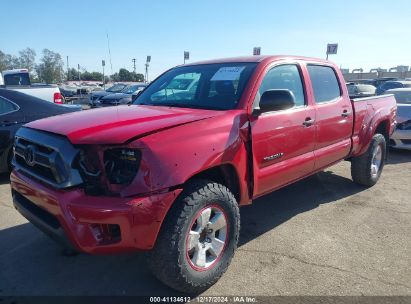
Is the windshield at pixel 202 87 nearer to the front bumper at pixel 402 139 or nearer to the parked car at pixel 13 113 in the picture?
the parked car at pixel 13 113

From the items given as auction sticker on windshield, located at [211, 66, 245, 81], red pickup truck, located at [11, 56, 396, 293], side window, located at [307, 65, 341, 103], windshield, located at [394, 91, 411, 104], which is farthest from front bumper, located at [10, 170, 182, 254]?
windshield, located at [394, 91, 411, 104]

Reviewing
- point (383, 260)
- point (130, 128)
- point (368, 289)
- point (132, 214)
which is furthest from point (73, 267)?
point (383, 260)

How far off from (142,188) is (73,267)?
1391 mm

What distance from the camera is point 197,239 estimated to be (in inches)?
112

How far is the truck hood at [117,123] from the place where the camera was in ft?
8.29

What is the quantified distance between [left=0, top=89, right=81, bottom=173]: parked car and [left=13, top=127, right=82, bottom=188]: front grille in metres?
2.77

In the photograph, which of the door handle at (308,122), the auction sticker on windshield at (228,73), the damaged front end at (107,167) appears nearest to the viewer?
the damaged front end at (107,167)

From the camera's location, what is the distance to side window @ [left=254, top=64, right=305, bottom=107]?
3664mm

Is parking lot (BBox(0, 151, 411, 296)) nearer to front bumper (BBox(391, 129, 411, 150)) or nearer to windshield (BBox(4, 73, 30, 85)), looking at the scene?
front bumper (BBox(391, 129, 411, 150))

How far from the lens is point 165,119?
9.61ft

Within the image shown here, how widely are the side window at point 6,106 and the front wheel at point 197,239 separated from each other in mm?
4313

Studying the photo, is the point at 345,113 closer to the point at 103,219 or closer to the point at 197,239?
the point at 197,239

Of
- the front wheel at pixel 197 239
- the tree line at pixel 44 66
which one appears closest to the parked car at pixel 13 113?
the front wheel at pixel 197 239

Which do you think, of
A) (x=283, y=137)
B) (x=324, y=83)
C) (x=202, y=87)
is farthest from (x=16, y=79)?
(x=283, y=137)
